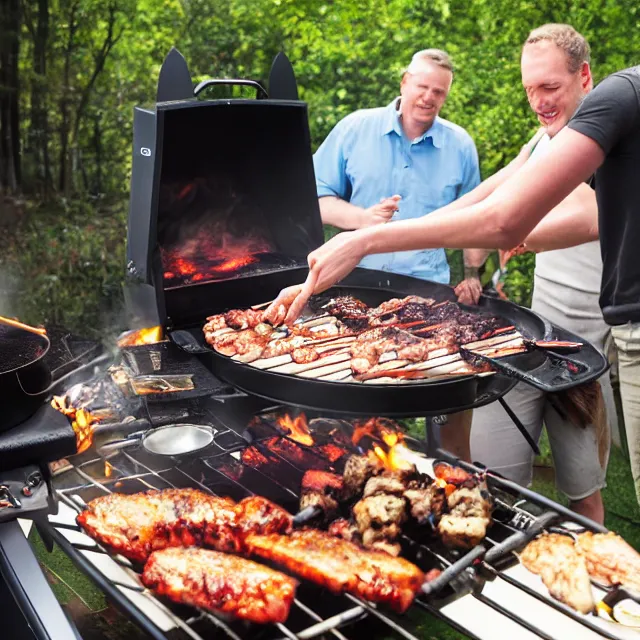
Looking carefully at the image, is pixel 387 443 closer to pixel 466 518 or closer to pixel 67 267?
pixel 466 518

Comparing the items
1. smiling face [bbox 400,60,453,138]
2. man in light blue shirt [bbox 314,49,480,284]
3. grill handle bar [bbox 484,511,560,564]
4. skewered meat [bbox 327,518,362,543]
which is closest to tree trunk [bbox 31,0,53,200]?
man in light blue shirt [bbox 314,49,480,284]

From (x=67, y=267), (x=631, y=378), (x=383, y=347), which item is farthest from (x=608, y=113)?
(x=67, y=267)

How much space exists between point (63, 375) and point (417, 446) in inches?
56.2

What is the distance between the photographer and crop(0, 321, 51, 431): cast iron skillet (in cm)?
226

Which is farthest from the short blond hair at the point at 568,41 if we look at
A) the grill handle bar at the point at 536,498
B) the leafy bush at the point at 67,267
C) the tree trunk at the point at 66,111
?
the tree trunk at the point at 66,111

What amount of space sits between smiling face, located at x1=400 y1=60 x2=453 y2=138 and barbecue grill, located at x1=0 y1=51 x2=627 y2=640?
1.59 metres

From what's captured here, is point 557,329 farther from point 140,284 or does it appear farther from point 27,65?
point 27,65

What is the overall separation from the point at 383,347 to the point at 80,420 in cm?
118

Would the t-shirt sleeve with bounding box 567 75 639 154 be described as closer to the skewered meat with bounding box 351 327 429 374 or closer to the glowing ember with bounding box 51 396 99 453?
the skewered meat with bounding box 351 327 429 374

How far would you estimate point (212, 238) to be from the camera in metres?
3.62

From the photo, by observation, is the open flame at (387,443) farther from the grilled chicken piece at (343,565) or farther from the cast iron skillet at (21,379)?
the cast iron skillet at (21,379)

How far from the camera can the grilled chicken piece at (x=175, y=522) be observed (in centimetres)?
231

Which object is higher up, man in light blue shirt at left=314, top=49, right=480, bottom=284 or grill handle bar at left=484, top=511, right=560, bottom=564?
man in light blue shirt at left=314, top=49, right=480, bottom=284

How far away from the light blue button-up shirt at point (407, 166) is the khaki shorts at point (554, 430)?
3.41 ft
